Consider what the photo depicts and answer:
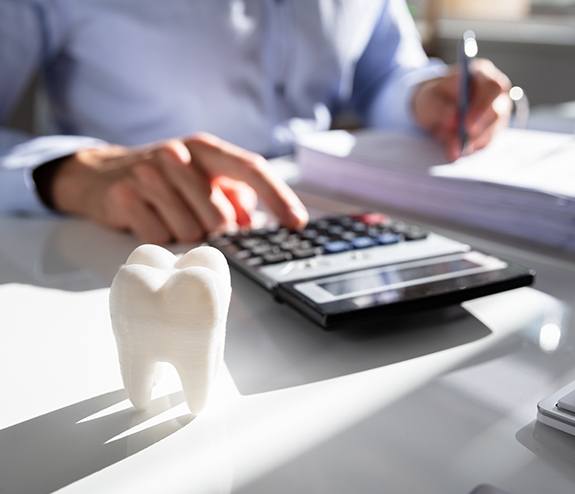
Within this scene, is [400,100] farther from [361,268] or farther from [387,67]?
[361,268]

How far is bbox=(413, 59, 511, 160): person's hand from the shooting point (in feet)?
2.23

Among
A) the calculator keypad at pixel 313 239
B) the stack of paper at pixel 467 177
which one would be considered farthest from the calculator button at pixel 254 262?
the stack of paper at pixel 467 177

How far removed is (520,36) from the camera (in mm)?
1924

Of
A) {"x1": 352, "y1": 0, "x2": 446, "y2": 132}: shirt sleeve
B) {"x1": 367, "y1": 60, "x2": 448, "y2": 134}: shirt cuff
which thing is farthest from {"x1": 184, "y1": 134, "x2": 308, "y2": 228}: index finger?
{"x1": 352, "y1": 0, "x2": 446, "y2": 132}: shirt sleeve

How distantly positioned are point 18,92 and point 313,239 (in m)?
0.47

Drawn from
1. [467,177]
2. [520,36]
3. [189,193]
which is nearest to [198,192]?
[189,193]

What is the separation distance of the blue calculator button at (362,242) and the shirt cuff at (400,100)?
42cm

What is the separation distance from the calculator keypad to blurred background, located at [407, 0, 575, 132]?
4.49 feet

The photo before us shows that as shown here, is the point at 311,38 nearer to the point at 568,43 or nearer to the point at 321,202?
the point at 321,202

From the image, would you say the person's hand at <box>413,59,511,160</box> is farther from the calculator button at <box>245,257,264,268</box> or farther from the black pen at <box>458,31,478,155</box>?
the calculator button at <box>245,257,264,268</box>

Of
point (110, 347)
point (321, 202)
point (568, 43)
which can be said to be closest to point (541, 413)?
point (110, 347)

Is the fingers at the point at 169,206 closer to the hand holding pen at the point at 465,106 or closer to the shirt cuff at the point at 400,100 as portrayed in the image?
the hand holding pen at the point at 465,106

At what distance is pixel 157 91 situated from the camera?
2.58 ft

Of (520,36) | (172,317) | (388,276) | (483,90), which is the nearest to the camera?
(172,317)
